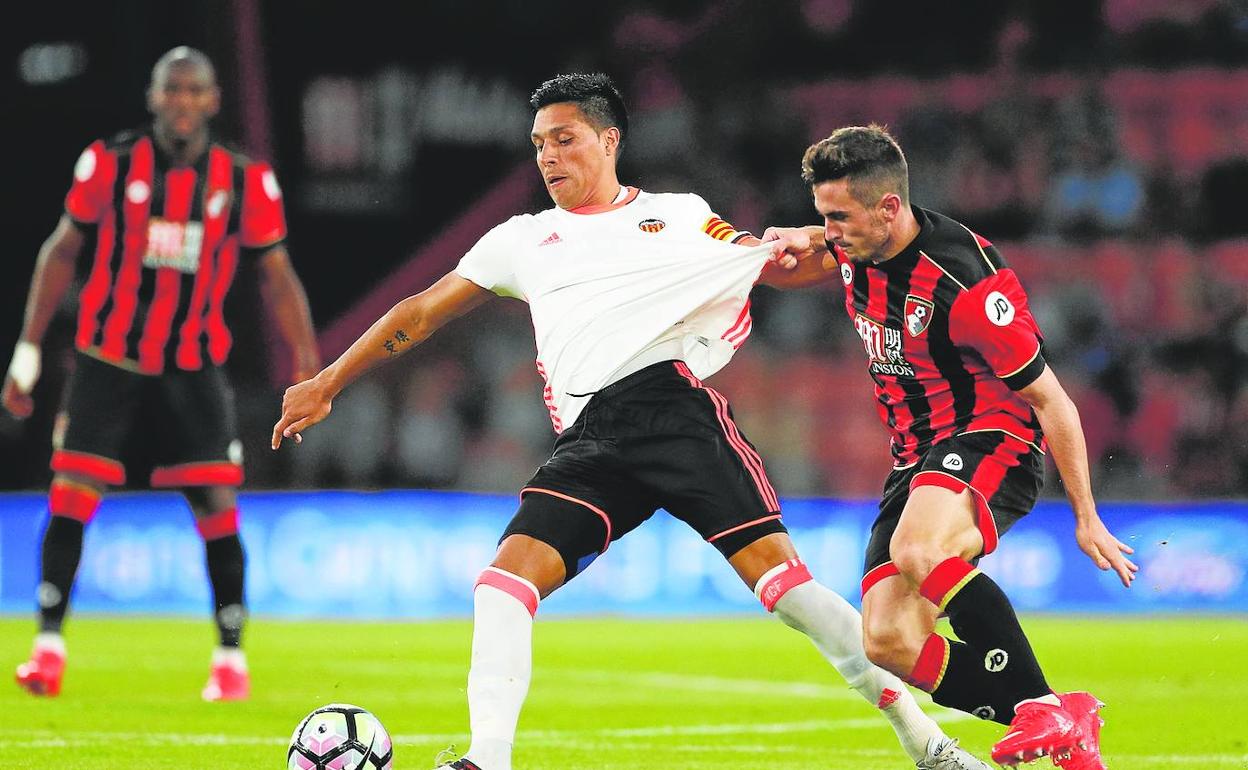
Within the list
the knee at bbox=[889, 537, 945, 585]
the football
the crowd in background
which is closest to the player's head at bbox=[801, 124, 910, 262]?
the knee at bbox=[889, 537, 945, 585]

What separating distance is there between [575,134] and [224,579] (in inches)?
131

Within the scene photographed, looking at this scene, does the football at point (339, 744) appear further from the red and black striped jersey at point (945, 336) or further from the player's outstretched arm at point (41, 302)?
the player's outstretched arm at point (41, 302)

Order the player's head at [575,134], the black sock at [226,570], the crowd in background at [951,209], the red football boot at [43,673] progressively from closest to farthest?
the player's head at [575,134] < the red football boot at [43,673] < the black sock at [226,570] < the crowd in background at [951,209]

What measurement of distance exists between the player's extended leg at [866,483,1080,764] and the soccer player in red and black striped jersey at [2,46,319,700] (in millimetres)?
3451

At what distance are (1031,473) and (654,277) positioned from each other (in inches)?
49.1

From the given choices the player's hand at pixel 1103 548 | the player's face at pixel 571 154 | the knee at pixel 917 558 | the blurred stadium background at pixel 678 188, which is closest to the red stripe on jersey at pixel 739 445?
the knee at pixel 917 558

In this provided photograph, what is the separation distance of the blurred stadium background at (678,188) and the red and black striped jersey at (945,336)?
26.6 feet

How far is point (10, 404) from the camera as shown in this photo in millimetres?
7980

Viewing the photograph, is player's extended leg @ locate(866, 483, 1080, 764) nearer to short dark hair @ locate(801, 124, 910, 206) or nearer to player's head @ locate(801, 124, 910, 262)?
player's head @ locate(801, 124, 910, 262)

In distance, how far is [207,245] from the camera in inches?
316

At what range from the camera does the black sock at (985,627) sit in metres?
4.97

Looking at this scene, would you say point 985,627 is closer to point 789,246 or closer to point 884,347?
point 884,347

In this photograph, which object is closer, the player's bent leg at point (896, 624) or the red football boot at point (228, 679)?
the player's bent leg at point (896, 624)

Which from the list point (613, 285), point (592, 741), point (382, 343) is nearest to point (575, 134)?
point (613, 285)
